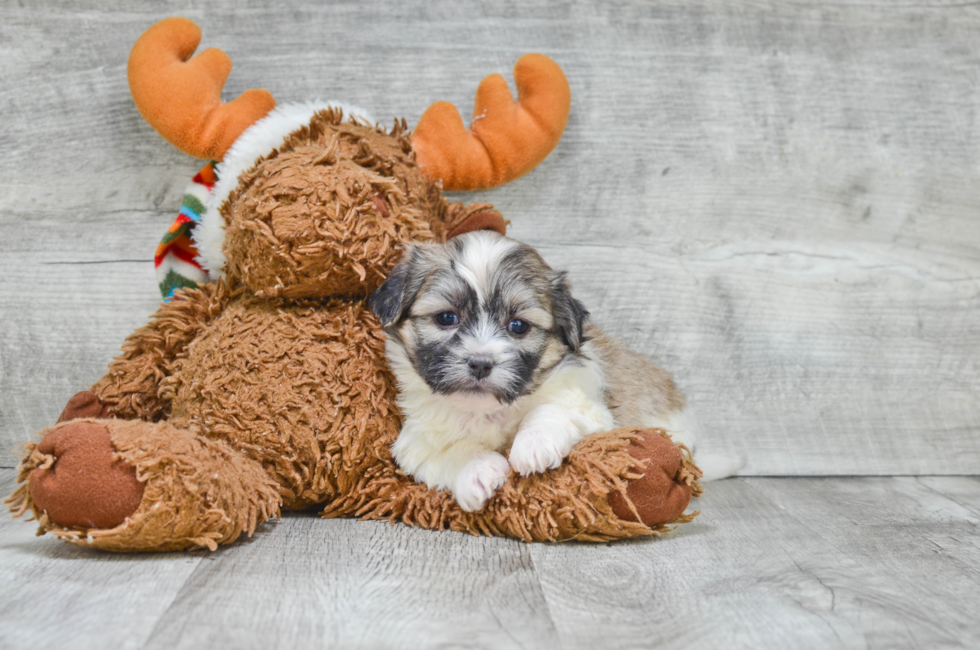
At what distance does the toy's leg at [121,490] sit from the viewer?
5.87 feet

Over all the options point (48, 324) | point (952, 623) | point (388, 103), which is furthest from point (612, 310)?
point (48, 324)

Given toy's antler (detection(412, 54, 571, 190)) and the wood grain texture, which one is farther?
toy's antler (detection(412, 54, 571, 190))

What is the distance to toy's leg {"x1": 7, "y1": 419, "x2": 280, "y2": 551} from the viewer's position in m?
1.79

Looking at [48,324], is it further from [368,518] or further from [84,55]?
[368,518]

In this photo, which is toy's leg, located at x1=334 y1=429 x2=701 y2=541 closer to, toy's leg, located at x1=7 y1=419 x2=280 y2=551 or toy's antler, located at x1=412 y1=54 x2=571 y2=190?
toy's leg, located at x1=7 y1=419 x2=280 y2=551

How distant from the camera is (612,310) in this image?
10.2 feet

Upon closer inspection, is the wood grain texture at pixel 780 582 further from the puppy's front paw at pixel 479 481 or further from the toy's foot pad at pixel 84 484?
the toy's foot pad at pixel 84 484

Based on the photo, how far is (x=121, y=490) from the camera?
1.79 m

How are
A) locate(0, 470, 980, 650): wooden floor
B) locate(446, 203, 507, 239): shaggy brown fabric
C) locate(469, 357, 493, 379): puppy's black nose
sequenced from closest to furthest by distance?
locate(0, 470, 980, 650): wooden floor < locate(469, 357, 493, 379): puppy's black nose < locate(446, 203, 507, 239): shaggy brown fabric

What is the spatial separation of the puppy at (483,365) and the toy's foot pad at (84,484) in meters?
0.75

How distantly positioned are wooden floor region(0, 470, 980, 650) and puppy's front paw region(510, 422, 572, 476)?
21 centimetres

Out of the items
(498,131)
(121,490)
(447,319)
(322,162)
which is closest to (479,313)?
(447,319)

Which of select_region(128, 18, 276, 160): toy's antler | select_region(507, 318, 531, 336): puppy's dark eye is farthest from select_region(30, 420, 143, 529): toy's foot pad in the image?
select_region(128, 18, 276, 160): toy's antler

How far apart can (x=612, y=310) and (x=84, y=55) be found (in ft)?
7.07
